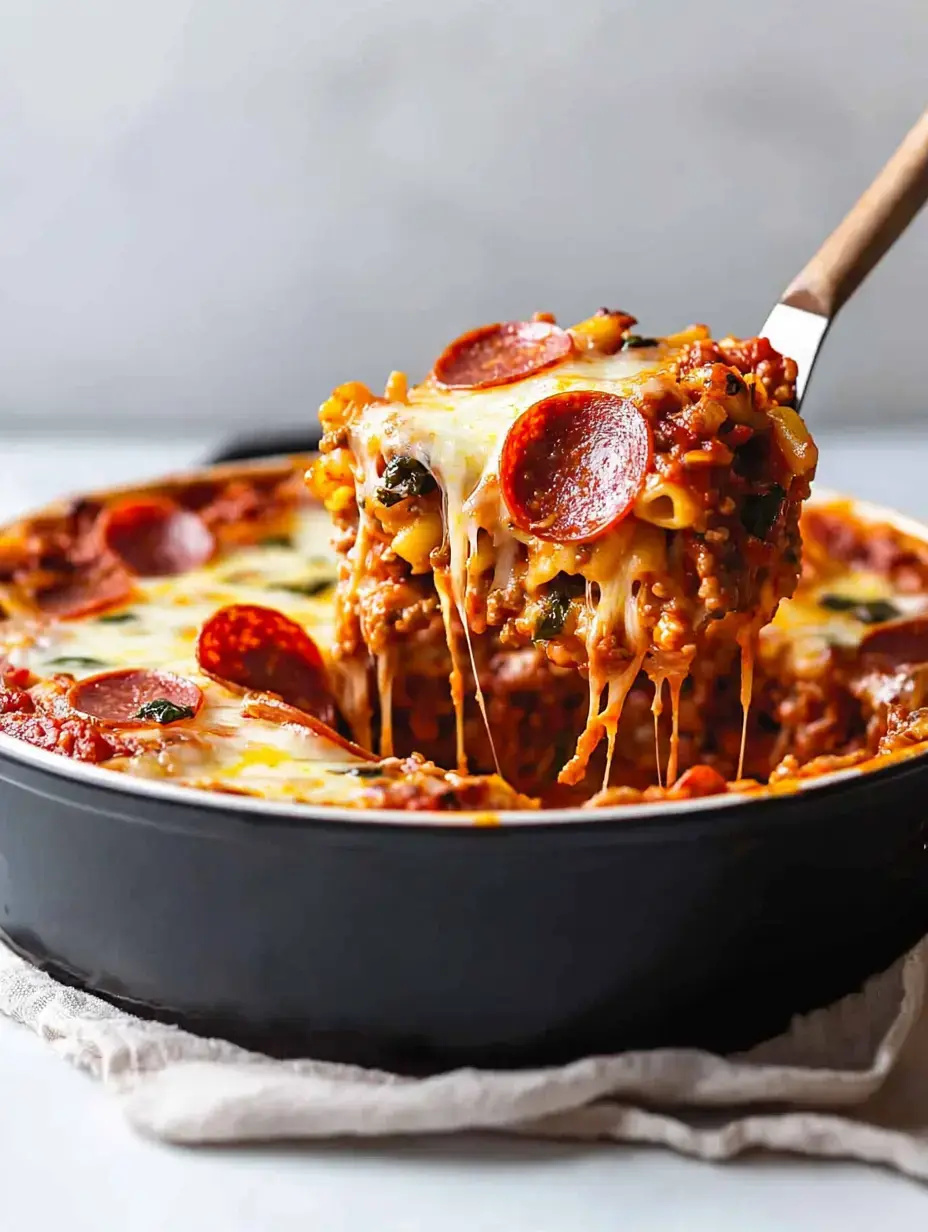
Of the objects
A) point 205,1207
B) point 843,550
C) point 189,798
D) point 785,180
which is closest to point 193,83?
point 785,180

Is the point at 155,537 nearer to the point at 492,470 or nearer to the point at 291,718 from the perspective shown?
the point at 291,718

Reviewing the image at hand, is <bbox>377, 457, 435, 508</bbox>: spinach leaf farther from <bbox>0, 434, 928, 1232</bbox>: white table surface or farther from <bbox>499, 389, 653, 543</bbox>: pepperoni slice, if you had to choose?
<bbox>0, 434, 928, 1232</bbox>: white table surface

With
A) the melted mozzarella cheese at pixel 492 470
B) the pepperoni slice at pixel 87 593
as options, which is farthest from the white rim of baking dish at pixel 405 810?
the pepperoni slice at pixel 87 593

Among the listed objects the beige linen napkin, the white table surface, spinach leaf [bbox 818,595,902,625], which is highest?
spinach leaf [bbox 818,595,902,625]

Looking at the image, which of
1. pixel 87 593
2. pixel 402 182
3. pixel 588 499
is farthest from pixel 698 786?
pixel 402 182

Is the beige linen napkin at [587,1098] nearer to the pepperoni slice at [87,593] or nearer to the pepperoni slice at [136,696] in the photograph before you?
the pepperoni slice at [136,696]

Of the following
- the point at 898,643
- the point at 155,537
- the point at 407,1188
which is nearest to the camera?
the point at 407,1188

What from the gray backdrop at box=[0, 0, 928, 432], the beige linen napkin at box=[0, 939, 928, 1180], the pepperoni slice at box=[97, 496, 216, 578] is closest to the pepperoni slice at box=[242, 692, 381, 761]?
the beige linen napkin at box=[0, 939, 928, 1180]
